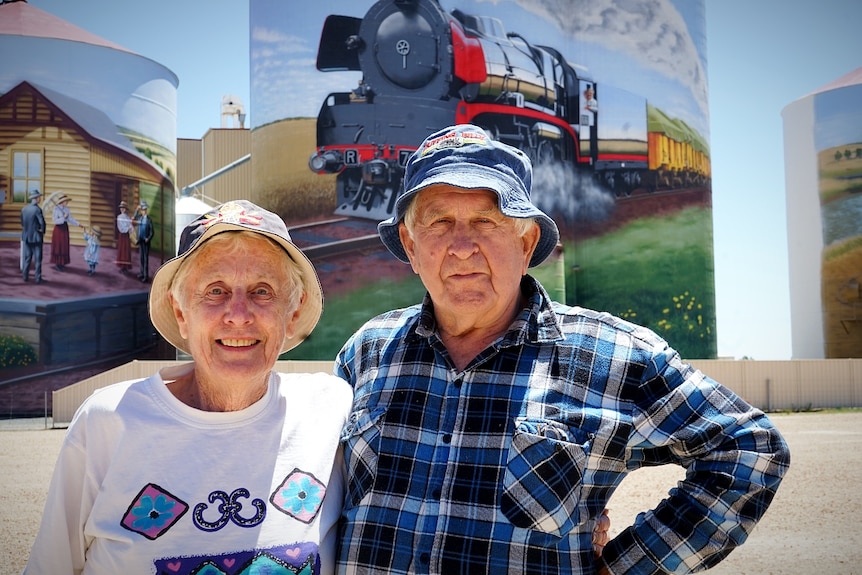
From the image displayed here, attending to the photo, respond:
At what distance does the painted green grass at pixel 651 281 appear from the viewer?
2900 cm

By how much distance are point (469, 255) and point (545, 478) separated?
811mm

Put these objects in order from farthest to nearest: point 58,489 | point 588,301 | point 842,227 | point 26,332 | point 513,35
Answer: point 842,227 < point 588,301 < point 513,35 < point 26,332 < point 58,489

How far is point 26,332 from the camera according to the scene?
940 inches

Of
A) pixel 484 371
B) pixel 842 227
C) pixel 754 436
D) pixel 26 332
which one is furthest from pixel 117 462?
pixel 842 227

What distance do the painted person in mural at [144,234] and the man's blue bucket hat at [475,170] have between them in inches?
993

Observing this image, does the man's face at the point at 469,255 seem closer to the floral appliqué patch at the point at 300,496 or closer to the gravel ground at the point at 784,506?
the floral appliqué patch at the point at 300,496

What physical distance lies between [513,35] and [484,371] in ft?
81.0

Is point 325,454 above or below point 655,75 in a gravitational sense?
below

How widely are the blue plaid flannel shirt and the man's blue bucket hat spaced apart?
17.4 inches

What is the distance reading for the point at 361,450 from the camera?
2.84 m

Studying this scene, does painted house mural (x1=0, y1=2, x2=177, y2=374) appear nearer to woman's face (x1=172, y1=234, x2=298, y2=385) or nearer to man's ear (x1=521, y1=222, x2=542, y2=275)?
woman's face (x1=172, y1=234, x2=298, y2=385)

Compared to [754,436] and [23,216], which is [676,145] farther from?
[754,436]

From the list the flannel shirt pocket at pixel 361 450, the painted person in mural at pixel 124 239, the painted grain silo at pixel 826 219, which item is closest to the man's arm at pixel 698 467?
the flannel shirt pocket at pixel 361 450

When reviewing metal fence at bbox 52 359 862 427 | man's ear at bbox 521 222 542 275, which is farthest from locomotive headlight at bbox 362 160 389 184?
man's ear at bbox 521 222 542 275
